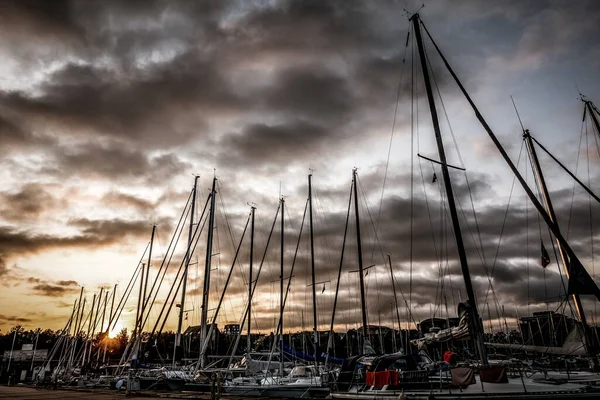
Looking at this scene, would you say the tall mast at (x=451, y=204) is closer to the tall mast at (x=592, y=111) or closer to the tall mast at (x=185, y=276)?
the tall mast at (x=592, y=111)

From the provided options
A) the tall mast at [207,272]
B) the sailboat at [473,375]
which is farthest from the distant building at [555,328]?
the tall mast at [207,272]

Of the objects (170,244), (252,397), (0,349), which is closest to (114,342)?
(0,349)

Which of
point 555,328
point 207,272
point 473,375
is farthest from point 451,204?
point 207,272

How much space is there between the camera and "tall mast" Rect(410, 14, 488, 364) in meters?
14.2

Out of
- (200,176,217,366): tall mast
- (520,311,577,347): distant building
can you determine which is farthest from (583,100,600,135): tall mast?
(200,176,217,366): tall mast

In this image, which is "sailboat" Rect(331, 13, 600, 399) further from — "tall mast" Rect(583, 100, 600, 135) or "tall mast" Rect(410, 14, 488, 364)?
"tall mast" Rect(583, 100, 600, 135)

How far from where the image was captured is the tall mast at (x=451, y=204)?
560 inches

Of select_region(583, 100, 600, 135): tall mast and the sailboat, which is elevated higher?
select_region(583, 100, 600, 135): tall mast

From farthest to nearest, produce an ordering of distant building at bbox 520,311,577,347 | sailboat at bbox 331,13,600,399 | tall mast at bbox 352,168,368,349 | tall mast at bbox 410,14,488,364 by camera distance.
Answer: tall mast at bbox 352,168,368,349
distant building at bbox 520,311,577,347
tall mast at bbox 410,14,488,364
sailboat at bbox 331,13,600,399

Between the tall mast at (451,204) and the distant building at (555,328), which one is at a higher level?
the tall mast at (451,204)

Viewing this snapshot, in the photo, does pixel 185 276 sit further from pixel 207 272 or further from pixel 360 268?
pixel 360 268

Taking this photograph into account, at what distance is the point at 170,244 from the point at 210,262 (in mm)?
8774

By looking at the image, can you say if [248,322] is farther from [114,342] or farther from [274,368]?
[114,342]

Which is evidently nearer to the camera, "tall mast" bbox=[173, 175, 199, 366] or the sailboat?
the sailboat
